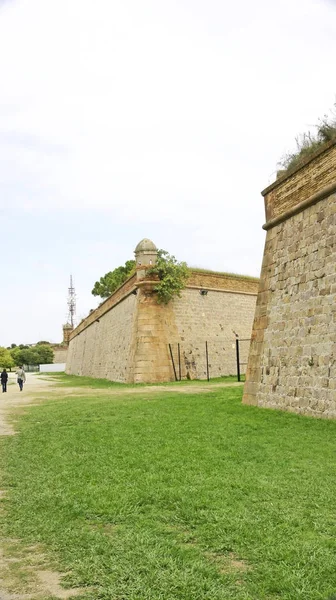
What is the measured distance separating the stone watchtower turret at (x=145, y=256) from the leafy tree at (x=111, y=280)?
92.8ft

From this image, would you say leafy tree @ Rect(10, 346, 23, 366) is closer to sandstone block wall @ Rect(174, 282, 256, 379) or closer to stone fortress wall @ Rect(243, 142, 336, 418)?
sandstone block wall @ Rect(174, 282, 256, 379)

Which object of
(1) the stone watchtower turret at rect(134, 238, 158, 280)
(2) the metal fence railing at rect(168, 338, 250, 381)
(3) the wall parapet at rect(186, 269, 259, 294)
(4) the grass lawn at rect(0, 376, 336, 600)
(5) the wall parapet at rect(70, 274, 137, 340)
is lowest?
(4) the grass lawn at rect(0, 376, 336, 600)

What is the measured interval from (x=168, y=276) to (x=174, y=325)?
85.7 inches

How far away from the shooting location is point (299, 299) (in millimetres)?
10352

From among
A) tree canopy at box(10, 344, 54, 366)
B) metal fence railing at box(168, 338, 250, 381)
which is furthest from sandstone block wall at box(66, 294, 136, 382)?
tree canopy at box(10, 344, 54, 366)

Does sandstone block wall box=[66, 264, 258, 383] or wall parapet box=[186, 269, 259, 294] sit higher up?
wall parapet box=[186, 269, 259, 294]

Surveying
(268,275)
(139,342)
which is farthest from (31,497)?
(139,342)

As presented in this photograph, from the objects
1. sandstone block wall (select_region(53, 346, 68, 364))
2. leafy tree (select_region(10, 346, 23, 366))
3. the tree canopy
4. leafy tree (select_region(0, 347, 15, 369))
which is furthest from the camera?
leafy tree (select_region(10, 346, 23, 366))

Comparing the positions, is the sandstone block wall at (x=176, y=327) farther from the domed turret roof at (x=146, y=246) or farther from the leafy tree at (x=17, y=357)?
the leafy tree at (x=17, y=357)

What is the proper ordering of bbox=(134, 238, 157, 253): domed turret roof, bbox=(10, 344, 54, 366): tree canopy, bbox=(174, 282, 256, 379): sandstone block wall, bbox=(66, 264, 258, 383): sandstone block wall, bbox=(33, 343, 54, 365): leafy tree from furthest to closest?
bbox=(33, 343, 54, 365): leafy tree, bbox=(10, 344, 54, 366): tree canopy, bbox=(174, 282, 256, 379): sandstone block wall, bbox=(134, 238, 157, 253): domed turret roof, bbox=(66, 264, 258, 383): sandstone block wall

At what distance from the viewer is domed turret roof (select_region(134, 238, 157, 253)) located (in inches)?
891

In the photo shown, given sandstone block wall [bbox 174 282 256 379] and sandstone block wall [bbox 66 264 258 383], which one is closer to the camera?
sandstone block wall [bbox 66 264 258 383]

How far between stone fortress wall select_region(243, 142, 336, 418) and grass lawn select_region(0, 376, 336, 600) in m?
1.37

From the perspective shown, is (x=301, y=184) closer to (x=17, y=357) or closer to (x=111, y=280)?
(x=111, y=280)
